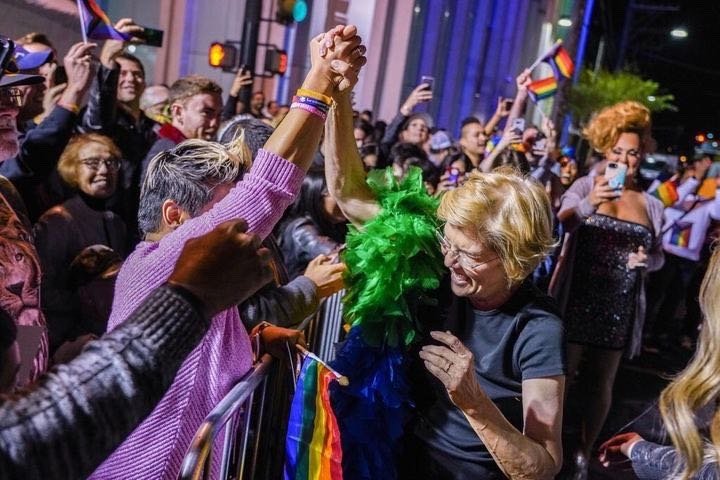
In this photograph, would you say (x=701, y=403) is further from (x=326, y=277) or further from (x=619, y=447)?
(x=326, y=277)

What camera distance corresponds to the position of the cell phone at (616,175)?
13.3 ft

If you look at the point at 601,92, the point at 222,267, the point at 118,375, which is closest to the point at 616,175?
the point at 222,267

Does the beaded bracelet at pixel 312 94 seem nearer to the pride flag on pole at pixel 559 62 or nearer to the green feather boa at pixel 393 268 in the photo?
the green feather boa at pixel 393 268

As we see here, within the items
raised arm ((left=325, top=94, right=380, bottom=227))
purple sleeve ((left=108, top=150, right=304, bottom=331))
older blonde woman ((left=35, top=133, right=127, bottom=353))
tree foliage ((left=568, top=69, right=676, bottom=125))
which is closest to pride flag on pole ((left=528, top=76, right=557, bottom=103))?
older blonde woman ((left=35, top=133, right=127, bottom=353))

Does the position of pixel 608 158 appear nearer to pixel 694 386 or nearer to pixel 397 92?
pixel 694 386

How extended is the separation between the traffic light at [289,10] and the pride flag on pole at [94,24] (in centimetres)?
527

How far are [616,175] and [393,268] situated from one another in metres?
2.26

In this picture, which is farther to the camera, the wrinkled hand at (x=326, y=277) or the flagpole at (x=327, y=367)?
the wrinkled hand at (x=326, y=277)

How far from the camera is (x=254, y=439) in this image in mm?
2438

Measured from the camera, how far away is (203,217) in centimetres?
172

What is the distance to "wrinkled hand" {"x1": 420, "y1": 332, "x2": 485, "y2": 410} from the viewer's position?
6.32 ft

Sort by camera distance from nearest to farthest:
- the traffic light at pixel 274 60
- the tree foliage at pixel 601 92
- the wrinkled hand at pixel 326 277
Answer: the wrinkled hand at pixel 326 277 < the traffic light at pixel 274 60 < the tree foliage at pixel 601 92

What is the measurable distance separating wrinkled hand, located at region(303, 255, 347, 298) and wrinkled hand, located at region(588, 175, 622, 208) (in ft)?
6.12

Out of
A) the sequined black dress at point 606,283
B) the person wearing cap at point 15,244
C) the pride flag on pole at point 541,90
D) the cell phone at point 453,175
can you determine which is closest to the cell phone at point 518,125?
the cell phone at point 453,175
